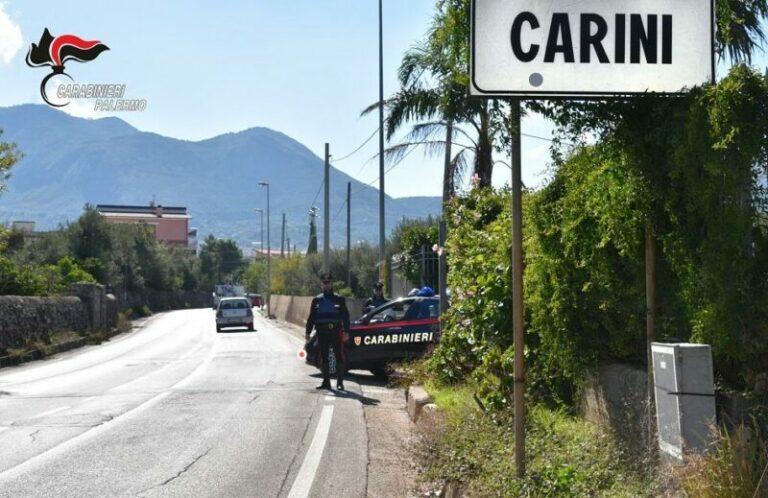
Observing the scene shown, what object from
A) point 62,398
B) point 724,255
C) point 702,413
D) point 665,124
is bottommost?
point 62,398

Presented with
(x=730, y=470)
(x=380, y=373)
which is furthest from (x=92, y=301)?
(x=730, y=470)

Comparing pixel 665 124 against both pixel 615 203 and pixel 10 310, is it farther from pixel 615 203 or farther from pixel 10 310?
pixel 10 310

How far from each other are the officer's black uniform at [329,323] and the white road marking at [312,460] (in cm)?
281

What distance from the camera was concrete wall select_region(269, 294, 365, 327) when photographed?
110 ft

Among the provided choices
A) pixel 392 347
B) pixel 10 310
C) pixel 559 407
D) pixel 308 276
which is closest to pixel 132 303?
pixel 308 276

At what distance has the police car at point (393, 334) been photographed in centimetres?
1723

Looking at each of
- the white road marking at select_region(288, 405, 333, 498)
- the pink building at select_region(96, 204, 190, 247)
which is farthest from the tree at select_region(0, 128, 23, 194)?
the pink building at select_region(96, 204, 190, 247)

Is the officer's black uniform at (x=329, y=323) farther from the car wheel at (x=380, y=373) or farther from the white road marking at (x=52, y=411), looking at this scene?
the white road marking at (x=52, y=411)

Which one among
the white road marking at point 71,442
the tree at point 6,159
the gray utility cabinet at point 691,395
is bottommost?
the white road marking at point 71,442

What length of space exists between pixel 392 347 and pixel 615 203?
1111 centimetres

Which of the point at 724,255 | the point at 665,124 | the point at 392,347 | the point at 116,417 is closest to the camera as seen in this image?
the point at 724,255

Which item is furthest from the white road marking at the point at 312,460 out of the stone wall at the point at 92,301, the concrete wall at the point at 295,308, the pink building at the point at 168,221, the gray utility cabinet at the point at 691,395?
the pink building at the point at 168,221

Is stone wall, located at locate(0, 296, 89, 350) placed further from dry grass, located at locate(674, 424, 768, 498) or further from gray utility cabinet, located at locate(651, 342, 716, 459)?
dry grass, located at locate(674, 424, 768, 498)

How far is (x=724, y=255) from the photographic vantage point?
18.9ft
